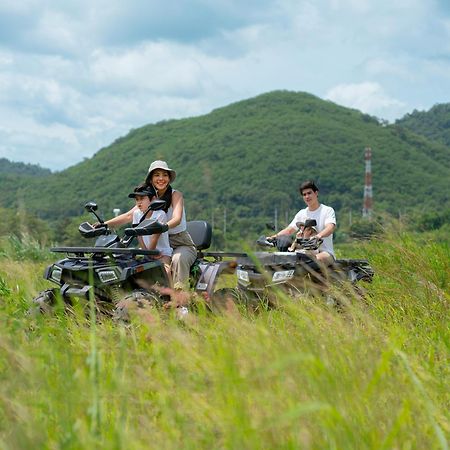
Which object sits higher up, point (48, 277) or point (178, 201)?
point (178, 201)

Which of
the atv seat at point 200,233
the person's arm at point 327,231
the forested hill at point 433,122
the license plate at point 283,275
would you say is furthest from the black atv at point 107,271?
the forested hill at point 433,122

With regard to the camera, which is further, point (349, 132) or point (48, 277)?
point (349, 132)

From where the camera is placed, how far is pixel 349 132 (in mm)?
132250

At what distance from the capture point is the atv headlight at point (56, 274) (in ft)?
22.4

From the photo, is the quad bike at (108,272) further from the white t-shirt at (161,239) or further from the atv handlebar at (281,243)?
the atv handlebar at (281,243)

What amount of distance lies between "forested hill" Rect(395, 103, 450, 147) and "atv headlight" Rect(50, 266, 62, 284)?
511 ft

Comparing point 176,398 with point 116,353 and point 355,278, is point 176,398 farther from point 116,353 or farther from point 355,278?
point 355,278

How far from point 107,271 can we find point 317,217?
3.36 m

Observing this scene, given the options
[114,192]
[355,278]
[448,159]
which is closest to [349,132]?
[448,159]

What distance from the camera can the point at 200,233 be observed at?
7.98 metres

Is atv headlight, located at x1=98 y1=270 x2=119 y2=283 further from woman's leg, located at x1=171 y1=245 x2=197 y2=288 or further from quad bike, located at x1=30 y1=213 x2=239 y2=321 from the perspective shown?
woman's leg, located at x1=171 y1=245 x2=197 y2=288

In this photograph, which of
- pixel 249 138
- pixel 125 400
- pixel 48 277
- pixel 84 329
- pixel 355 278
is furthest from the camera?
pixel 249 138

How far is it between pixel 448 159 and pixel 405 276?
131657 millimetres

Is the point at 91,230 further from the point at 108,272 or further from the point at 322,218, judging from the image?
the point at 322,218
